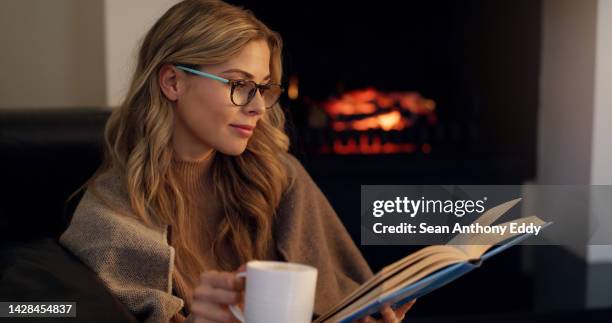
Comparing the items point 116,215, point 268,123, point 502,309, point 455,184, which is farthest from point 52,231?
point 455,184

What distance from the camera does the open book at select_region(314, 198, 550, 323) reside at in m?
0.77

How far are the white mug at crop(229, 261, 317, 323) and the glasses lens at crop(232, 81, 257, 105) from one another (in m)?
0.57

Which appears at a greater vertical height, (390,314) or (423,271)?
(423,271)

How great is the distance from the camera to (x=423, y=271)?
78 cm

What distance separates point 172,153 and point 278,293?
672 millimetres

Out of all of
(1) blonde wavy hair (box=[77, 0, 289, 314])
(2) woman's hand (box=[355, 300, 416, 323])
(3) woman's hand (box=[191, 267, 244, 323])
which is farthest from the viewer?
A: (1) blonde wavy hair (box=[77, 0, 289, 314])

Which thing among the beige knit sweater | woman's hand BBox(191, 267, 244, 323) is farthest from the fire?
woman's hand BBox(191, 267, 244, 323)

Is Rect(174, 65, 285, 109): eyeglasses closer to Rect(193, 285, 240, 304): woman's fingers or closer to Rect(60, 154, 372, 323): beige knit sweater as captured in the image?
Rect(60, 154, 372, 323): beige knit sweater

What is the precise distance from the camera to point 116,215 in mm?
1221

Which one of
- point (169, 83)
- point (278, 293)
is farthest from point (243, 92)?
point (278, 293)

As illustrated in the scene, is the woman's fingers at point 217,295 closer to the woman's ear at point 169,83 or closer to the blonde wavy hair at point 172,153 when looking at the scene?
the blonde wavy hair at point 172,153

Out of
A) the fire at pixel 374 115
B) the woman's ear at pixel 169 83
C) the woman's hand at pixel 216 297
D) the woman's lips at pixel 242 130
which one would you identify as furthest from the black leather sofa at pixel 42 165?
the fire at pixel 374 115

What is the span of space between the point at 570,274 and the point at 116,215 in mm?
2098

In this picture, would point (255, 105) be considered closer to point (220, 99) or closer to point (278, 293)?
point (220, 99)
